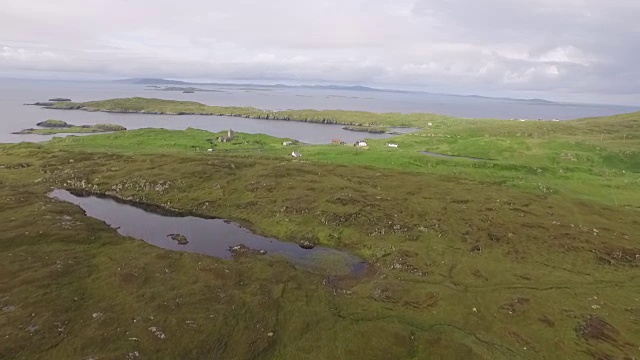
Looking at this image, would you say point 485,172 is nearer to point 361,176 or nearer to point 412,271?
point 361,176

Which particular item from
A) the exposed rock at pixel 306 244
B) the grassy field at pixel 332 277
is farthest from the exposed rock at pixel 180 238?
the exposed rock at pixel 306 244

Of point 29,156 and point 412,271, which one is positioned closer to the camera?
point 412,271

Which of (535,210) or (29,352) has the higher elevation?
(535,210)

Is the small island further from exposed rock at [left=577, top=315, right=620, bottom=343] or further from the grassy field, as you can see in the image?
exposed rock at [left=577, top=315, right=620, bottom=343]

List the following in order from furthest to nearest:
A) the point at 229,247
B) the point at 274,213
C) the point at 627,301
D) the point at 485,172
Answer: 1. the point at 485,172
2. the point at 274,213
3. the point at 229,247
4. the point at 627,301

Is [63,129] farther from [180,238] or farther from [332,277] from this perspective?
[332,277]

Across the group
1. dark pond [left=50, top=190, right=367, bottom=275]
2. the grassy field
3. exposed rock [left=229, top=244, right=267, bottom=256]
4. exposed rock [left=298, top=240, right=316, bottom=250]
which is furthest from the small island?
exposed rock [left=298, top=240, right=316, bottom=250]

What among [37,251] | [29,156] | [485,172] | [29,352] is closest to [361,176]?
[485,172]

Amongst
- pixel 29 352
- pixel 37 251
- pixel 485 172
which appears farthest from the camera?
pixel 485 172
